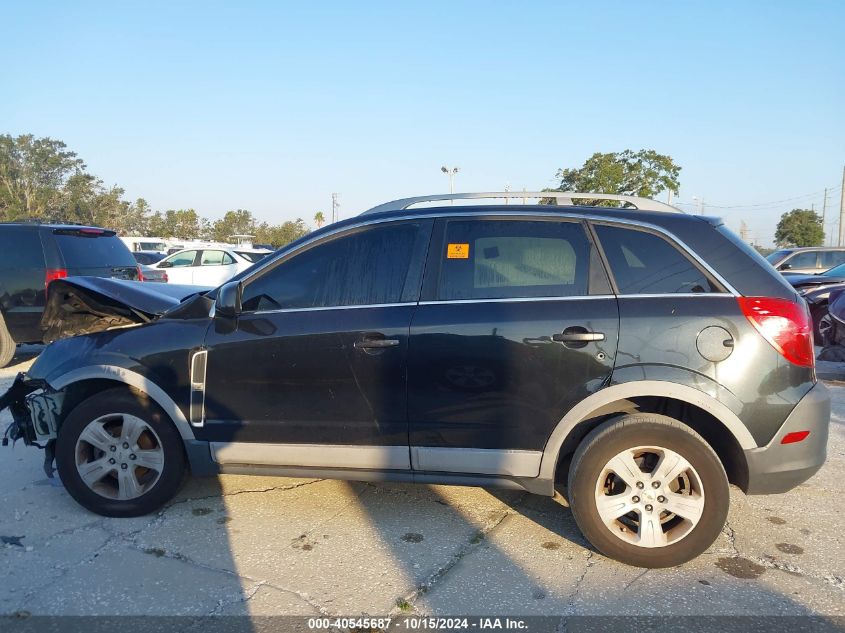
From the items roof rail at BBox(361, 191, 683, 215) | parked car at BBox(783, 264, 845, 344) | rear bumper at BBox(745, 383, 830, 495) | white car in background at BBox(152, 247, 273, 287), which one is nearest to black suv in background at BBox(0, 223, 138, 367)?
roof rail at BBox(361, 191, 683, 215)

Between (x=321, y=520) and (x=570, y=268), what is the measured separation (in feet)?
6.76

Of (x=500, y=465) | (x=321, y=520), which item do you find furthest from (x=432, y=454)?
(x=321, y=520)

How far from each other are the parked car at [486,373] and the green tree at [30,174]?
208 feet

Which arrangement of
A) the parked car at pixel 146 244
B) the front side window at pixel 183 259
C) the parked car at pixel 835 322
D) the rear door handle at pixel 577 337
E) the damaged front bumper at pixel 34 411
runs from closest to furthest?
1. the rear door handle at pixel 577 337
2. the damaged front bumper at pixel 34 411
3. the parked car at pixel 835 322
4. the front side window at pixel 183 259
5. the parked car at pixel 146 244

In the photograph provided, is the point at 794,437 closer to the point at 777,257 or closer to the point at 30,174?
the point at 777,257

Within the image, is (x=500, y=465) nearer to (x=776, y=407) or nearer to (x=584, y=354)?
(x=584, y=354)

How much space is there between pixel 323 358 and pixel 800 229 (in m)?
49.9

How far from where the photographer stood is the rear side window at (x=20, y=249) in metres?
7.41

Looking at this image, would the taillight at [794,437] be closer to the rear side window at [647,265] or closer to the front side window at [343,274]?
the rear side window at [647,265]

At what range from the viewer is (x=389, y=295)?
3426mm

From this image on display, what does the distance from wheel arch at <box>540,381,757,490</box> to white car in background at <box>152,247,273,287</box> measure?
43.8 feet

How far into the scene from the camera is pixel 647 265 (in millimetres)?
3225

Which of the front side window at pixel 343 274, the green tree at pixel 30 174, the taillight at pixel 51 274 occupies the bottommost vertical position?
the taillight at pixel 51 274

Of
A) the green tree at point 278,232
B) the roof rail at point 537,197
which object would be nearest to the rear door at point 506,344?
the roof rail at point 537,197
